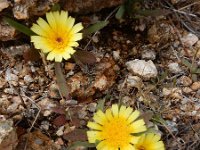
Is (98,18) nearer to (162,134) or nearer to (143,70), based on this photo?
(143,70)

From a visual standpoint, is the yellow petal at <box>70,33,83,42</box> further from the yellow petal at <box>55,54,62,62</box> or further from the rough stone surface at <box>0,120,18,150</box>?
the rough stone surface at <box>0,120,18,150</box>

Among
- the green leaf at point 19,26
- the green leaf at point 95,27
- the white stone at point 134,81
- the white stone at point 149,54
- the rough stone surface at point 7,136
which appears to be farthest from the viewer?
the white stone at point 149,54

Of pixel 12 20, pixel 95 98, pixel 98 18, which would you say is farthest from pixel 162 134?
pixel 12 20

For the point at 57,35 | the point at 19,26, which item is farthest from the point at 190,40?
the point at 19,26

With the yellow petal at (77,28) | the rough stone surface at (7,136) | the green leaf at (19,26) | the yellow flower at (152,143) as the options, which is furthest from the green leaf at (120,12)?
the rough stone surface at (7,136)

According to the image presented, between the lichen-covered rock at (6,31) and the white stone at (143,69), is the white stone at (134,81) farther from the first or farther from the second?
the lichen-covered rock at (6,31)

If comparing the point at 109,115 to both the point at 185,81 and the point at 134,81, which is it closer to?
the point at 134,81
